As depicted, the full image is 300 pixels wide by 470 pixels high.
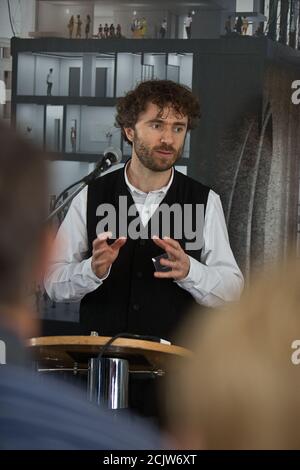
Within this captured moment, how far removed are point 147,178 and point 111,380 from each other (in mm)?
1294

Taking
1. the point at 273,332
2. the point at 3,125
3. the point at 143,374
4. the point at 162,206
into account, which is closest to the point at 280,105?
the point at 162,206

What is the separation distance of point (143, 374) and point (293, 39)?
1636mm

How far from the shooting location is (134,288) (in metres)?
4.66

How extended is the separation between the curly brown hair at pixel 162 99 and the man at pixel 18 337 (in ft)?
12.1

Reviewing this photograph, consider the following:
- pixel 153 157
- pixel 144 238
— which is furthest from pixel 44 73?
pixel 144 238

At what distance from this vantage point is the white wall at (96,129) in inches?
187

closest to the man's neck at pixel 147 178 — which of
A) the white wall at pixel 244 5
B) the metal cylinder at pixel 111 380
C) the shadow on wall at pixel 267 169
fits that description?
the shadow on wall at pixel 267 169

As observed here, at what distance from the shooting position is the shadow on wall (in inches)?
182

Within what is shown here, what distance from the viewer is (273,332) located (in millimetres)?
4582

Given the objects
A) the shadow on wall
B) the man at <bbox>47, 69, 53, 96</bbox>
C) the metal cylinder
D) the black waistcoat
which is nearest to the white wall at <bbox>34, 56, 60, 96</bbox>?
the man at <bbox>47, 69, 53, 96</bbox>

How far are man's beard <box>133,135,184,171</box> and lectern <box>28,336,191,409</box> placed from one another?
115 cm

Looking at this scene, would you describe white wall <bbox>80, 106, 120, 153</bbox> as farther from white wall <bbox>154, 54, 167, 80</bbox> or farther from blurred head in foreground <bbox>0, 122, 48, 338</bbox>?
blurred head in foreground <bbox>0, 122, 48, 338</bbox>

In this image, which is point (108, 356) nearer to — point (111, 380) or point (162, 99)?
point (111, 380)

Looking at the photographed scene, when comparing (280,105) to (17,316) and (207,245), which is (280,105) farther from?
(17,316)
